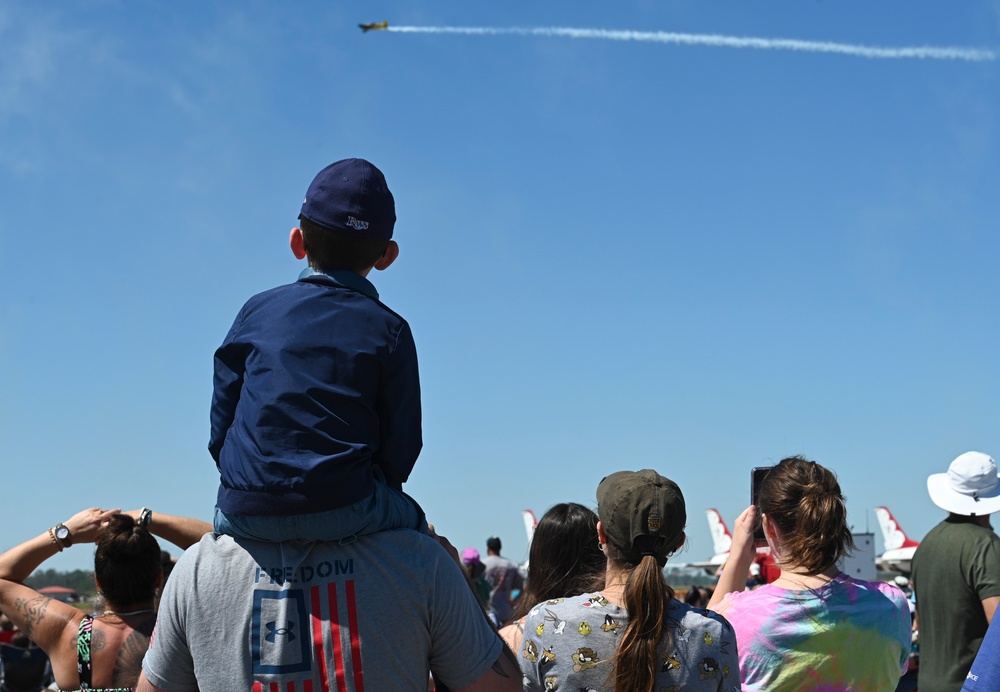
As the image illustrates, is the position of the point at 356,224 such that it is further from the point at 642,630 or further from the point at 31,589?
the point at 31,589

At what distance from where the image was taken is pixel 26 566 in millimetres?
3500

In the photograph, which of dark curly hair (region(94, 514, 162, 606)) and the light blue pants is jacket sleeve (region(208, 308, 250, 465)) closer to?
the light blue pants

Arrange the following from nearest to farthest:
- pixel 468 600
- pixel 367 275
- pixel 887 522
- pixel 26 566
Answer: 1. pixel 468 600
2. pixel 367 275
3. pixel 26 566
4. pixel 887 522

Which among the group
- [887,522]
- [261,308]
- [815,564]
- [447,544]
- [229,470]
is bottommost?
[887,522]

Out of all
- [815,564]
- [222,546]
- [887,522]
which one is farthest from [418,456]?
[887,522]

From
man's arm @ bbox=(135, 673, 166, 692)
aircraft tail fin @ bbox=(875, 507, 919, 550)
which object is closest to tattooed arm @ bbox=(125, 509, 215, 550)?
man's arm @ bbox=(135, 673, 166, 692)

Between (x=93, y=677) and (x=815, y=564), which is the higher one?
(x=815, y=564)

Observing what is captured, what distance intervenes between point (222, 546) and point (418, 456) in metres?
0.44

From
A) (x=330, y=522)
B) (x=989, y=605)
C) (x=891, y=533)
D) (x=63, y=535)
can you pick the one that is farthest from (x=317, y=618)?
(x=891, y=533)

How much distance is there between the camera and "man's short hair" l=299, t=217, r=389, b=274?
7.32 ft

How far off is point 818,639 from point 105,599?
8.42 ft

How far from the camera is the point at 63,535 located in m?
3.42

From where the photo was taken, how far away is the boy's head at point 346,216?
2221mm

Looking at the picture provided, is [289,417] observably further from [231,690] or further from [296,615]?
[231,690]
